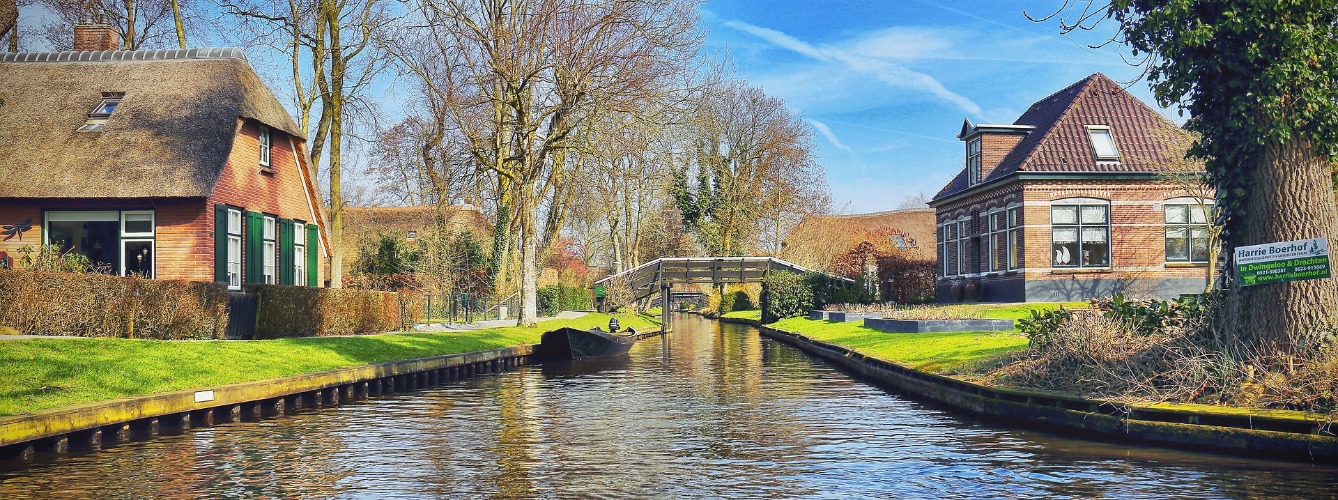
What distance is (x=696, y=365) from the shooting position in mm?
26719

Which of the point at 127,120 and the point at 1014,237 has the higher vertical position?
the point at 127,120

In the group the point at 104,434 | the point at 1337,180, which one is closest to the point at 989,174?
the point at 1337,180

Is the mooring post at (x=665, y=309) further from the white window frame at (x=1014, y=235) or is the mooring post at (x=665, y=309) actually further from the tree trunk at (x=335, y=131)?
the tree trunk at (x=335, y=131)

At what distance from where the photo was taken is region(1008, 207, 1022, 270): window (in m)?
36.2

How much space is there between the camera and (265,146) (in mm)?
27938

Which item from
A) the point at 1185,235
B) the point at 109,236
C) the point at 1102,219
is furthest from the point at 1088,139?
the point at 109,236

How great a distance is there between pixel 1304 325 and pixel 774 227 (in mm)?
52444

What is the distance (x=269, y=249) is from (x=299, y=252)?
197 centimetres

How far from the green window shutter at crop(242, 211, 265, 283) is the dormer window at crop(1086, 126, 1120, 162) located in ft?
83.1

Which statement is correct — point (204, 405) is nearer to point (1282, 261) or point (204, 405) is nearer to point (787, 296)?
point (1282, 261)

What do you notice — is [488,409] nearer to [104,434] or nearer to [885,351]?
[104,434]

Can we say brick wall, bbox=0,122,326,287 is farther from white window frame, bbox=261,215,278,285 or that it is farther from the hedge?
white window frame, bbox=261,215,278,285

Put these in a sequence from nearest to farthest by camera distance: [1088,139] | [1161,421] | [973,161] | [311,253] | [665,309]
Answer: [1161,421], [311,253], [1088,139], [973,161], [665,309]

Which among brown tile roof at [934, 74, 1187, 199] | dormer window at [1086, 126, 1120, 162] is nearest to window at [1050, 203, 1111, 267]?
brown tile roof at [934, 74, 1187, 199]
